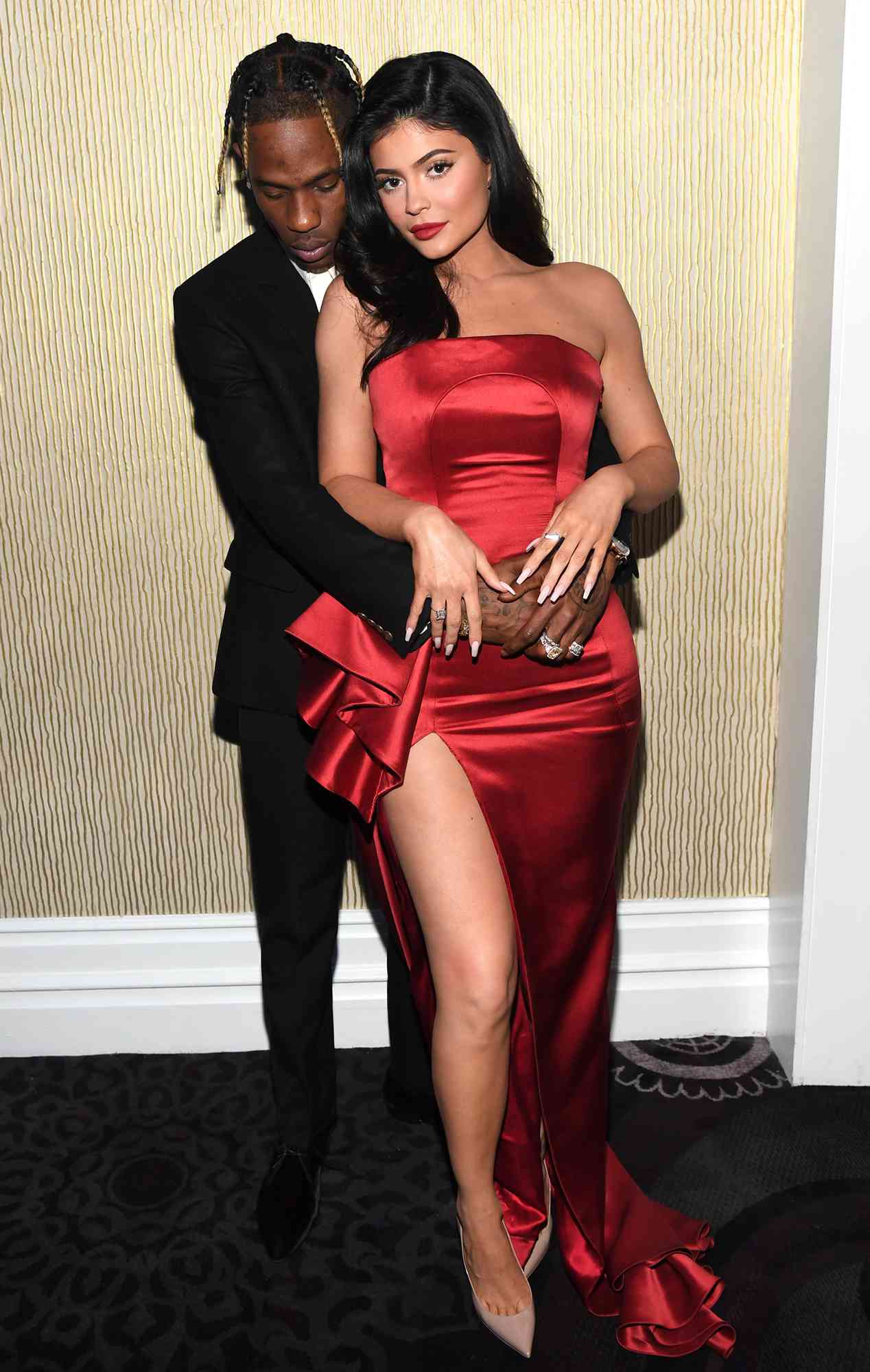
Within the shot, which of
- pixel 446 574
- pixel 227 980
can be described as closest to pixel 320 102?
pixel 446 574

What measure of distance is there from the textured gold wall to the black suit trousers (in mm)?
495

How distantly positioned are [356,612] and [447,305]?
1.65ft

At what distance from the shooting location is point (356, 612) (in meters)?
1.76

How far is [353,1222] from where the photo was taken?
6.77ft

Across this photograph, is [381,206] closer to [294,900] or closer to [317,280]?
[317,280]

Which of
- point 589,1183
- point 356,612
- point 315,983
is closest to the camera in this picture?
point 356,612

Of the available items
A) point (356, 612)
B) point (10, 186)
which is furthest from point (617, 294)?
point (10, 186)

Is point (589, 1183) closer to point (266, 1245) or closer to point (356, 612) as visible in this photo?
point (266, 1245)

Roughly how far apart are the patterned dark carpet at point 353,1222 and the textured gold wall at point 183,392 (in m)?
0.44

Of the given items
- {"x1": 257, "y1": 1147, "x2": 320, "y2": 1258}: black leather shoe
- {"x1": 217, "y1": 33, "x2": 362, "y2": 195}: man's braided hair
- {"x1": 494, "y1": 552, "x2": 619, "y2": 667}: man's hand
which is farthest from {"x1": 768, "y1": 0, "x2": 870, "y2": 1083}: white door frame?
{"x1": 257, "y1": 1147, "x2": 320, "y2": 1258}: black leather shoe

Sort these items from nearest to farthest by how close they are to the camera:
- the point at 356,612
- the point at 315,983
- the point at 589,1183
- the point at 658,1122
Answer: the point at 356,612 < the point at 589,1183 < the point at 315,983 < the point at 658,1122

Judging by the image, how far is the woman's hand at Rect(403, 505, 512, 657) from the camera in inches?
64.9

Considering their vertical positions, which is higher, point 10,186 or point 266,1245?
point 10,186

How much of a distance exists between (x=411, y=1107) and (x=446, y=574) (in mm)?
1259
